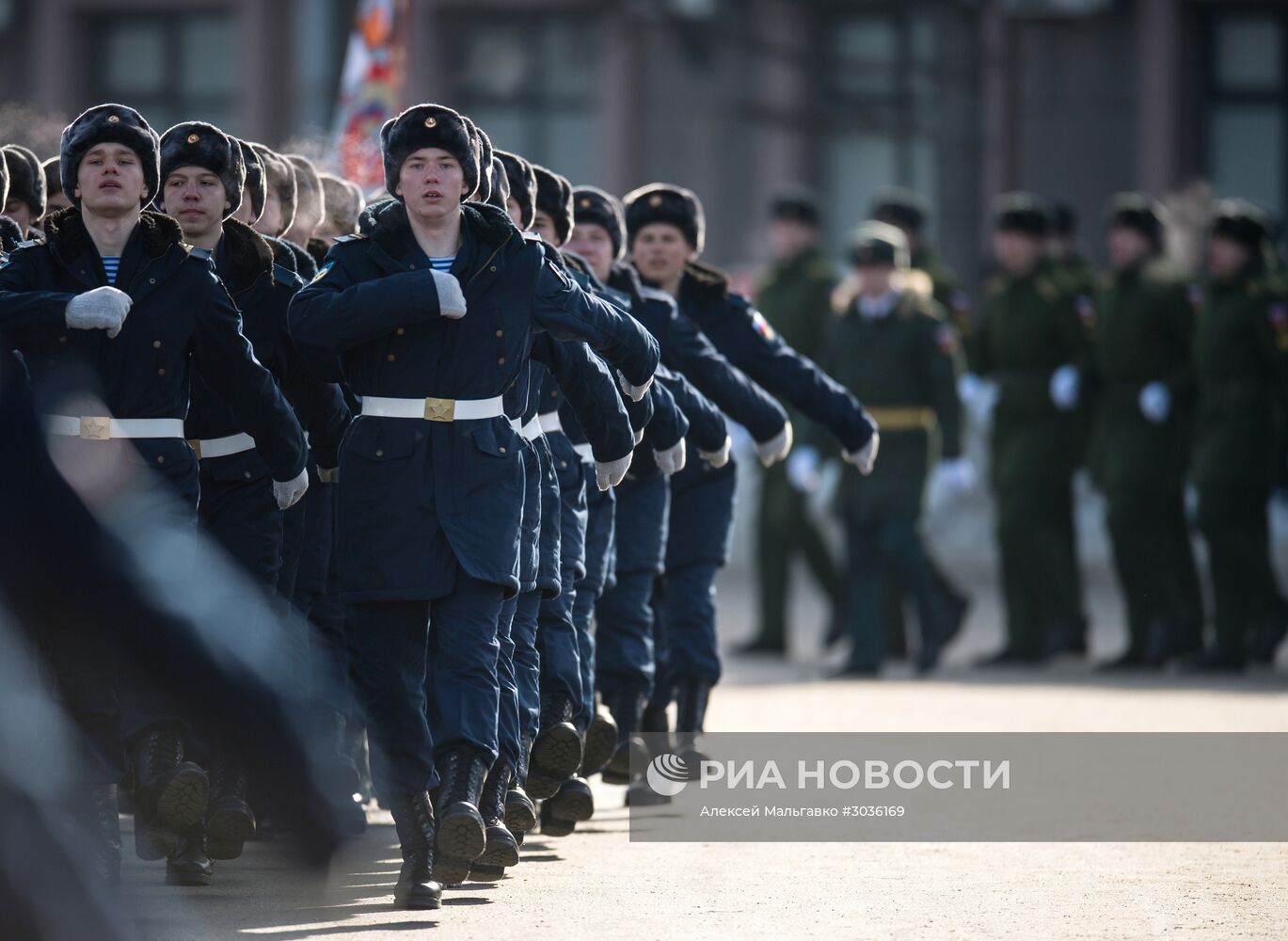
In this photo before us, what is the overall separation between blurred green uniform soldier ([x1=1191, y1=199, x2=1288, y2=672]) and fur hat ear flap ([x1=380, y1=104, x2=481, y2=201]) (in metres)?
6.81

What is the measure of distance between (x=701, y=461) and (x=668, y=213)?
0.78 meters

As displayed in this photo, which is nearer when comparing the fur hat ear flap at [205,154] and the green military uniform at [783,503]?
the fur hat ear flap at [205,154]

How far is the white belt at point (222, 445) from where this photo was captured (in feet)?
24.9

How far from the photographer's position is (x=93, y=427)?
22.7ft

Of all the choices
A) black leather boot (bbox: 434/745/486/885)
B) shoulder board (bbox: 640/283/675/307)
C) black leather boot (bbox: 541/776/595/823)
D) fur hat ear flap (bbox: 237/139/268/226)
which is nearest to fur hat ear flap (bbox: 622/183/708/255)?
shoulder board (bbox: 640/283/675/307)

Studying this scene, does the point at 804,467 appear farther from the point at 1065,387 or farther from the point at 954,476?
the point at 1065,387

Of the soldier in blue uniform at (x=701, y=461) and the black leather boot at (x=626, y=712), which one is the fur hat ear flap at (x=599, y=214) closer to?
the soldier in blue uniform at (x=701, y=461)

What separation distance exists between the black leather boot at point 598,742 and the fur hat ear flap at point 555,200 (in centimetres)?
136

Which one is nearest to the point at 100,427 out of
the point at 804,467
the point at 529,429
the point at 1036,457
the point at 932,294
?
the point at 529,429

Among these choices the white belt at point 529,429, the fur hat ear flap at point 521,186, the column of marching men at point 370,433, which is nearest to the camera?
the column of marching men at point 370,433

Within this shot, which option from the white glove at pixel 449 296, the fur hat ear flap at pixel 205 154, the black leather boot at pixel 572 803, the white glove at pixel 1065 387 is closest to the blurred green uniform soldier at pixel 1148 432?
the white glove at pixel 1065 387

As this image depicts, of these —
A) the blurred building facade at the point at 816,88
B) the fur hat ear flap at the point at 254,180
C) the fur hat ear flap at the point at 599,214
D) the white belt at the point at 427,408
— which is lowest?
the white belt at the point at 427,408

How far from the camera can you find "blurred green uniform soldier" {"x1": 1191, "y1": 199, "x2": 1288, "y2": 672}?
13203 mm

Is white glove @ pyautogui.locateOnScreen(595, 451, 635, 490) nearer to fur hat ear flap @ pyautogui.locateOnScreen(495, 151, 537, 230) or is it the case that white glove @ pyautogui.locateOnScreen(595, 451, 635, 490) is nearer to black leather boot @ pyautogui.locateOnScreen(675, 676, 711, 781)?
fur hat ear flap @ pyautogui.locateOnScreen(495, 151, 537, 230)
